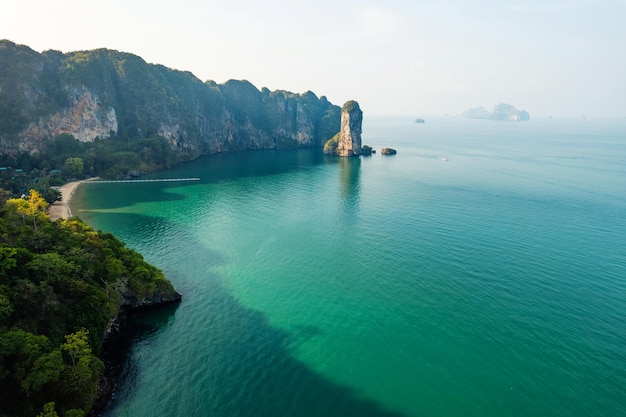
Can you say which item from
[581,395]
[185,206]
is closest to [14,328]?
[581,395]

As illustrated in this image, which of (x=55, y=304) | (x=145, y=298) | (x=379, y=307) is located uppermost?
(x=55, y=304)

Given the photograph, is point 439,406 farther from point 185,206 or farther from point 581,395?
point 185,206

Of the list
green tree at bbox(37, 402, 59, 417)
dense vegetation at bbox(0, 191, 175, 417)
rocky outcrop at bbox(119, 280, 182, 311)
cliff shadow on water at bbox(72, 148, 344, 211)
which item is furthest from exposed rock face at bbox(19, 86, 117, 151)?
green tree at bbox(37, 402, 59, 417)

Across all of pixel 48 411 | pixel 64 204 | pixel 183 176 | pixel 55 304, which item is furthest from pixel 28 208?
pixel 183 176

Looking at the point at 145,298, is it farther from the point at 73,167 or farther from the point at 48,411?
the point at 73,167

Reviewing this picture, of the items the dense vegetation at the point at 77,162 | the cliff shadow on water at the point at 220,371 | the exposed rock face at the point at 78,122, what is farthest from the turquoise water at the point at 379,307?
the exposed rock face at the point at 78,122

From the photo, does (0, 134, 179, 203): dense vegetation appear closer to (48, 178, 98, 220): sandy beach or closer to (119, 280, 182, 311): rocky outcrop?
(48, 178, 98, 220): sandy beach

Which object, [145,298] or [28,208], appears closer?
[145,298]
